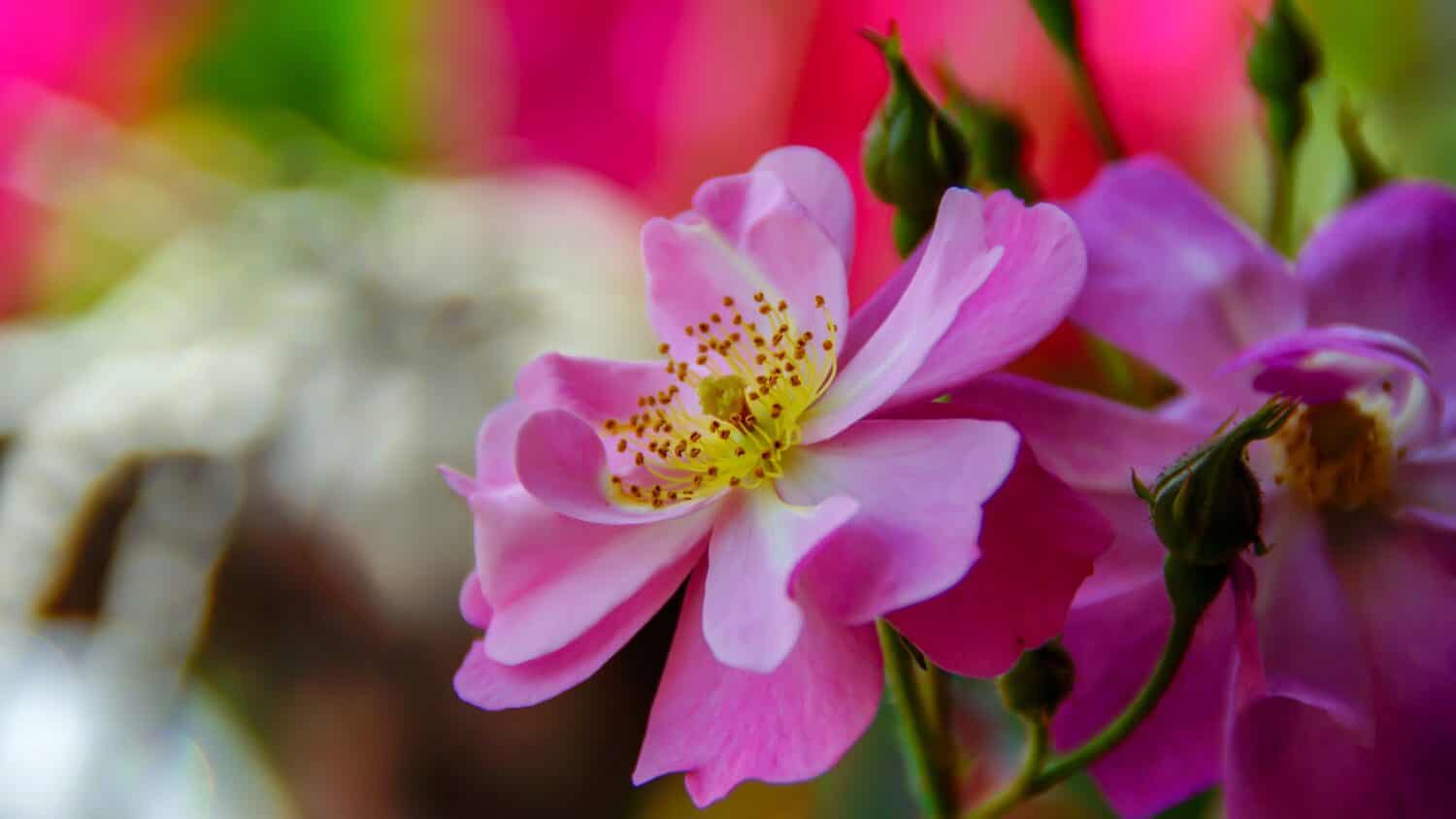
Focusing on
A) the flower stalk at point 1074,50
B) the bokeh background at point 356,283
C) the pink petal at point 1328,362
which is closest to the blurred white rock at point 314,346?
the bokeh background at point 356,283

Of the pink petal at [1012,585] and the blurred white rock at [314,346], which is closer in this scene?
the pink petal at [1012,585]

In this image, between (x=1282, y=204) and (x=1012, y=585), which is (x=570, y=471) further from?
(x=1282, y=204)

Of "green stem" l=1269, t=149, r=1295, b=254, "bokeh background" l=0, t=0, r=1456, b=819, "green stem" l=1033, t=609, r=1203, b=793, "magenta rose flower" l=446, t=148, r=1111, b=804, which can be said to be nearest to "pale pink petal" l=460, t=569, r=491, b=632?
"magenta rose flower" l=446, t=148, r=1111, b=804

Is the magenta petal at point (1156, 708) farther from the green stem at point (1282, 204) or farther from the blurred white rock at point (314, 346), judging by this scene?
the blurred white rock at point (314, 346)

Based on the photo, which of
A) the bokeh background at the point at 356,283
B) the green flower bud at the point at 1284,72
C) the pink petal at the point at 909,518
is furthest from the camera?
the bokeh background at the point at 356,283

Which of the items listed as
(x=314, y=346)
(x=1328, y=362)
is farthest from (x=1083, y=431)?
(x=314, y=346)

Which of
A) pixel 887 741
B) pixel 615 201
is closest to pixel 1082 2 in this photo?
pixel 615 201
